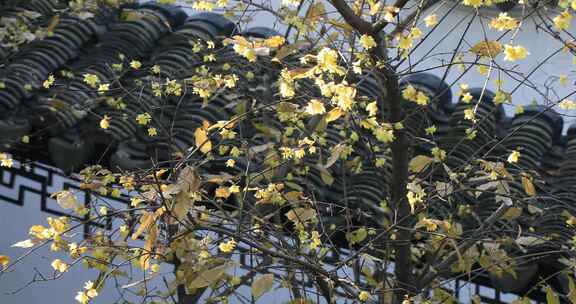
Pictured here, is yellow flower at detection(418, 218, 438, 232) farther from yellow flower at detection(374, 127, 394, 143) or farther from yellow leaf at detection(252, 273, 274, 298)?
yellow leaf at detection(252, 273, 274, 298)

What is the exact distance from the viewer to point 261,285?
3.55 metres

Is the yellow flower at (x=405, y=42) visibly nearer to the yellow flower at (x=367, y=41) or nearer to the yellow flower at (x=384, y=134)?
the yellow flower at (x=367, y=41)

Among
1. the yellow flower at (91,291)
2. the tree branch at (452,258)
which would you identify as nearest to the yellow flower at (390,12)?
the tree branch at (452,258)

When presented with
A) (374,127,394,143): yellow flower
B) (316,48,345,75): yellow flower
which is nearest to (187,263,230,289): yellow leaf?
(374,127,394,143): yellow flower

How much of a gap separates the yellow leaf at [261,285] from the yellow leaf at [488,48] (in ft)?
3.46

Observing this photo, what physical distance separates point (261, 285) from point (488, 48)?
1124 millimetres

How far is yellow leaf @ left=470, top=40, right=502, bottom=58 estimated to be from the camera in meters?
3.47

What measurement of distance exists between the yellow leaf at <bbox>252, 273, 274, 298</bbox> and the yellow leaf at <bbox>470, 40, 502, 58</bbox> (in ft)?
3.46

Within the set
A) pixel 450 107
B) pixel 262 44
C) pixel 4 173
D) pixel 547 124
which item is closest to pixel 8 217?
pixel 4 173

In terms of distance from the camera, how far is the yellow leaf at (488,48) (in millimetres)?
3474

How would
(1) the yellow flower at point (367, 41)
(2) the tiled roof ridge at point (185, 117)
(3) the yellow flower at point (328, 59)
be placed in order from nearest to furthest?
(3) the yellow flower at point (328, 59), (1) the yellow flower at point (367, 41), (2) the tiled roof ridge at point (185, 117)

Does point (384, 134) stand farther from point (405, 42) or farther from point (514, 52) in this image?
point (514, 52)

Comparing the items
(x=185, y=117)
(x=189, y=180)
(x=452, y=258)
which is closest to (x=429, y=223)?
(x=452, y=258)

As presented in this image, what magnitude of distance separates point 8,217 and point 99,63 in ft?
5.34
